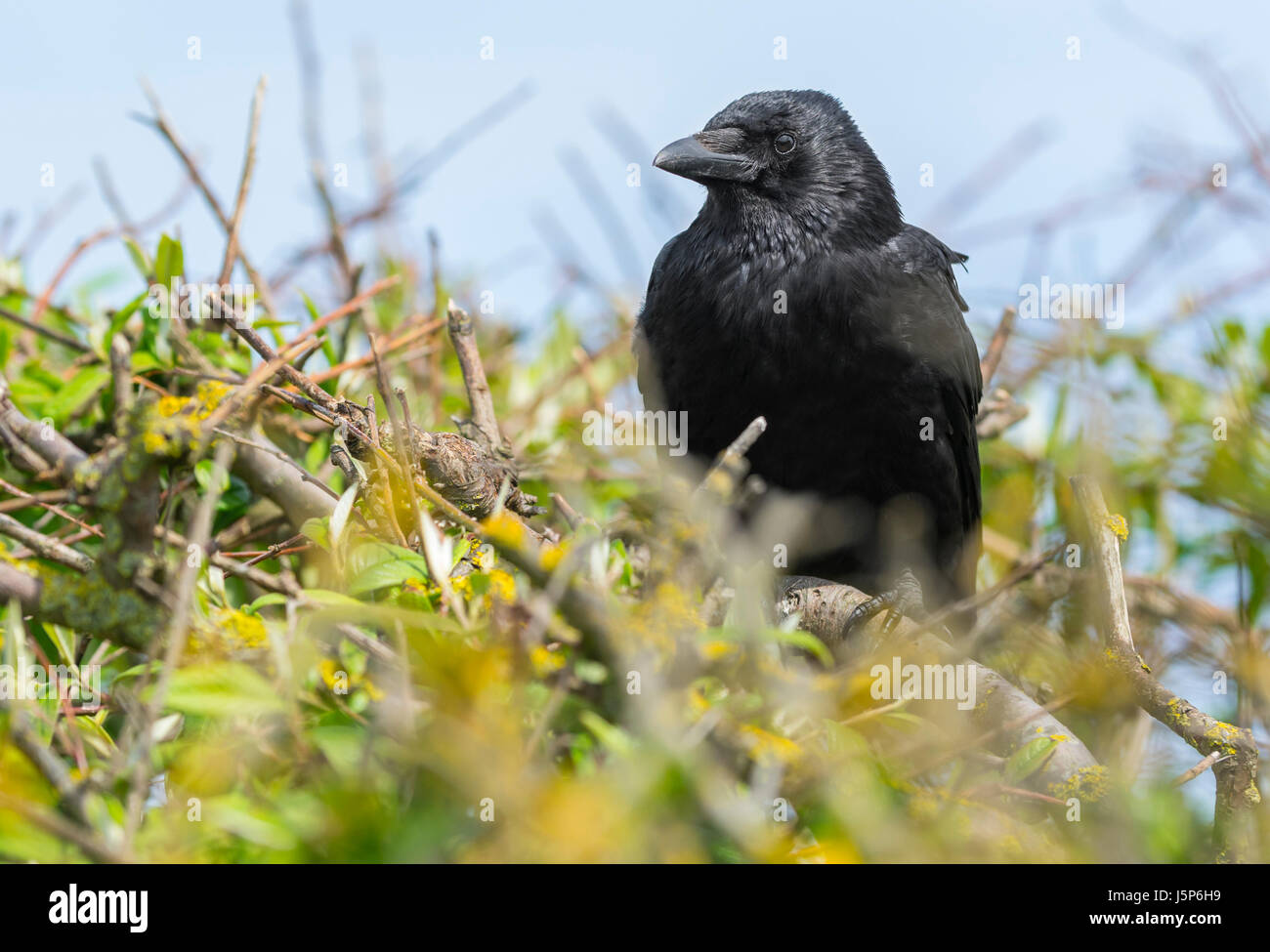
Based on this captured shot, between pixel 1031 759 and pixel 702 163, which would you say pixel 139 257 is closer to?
pixel 702 163

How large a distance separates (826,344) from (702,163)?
0.75m

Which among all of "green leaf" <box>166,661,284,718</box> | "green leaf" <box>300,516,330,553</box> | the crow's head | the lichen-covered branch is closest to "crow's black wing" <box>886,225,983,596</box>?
the crow's head

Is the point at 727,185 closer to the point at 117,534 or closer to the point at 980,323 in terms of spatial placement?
the point at 980,323

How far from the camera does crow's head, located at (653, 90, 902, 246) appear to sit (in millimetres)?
3662

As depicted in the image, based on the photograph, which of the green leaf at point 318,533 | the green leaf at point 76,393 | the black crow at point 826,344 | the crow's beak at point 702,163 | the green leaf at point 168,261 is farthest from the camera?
the crow's beak at point 702,163

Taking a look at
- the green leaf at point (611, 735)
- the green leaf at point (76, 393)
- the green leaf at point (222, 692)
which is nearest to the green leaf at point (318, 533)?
the green leaf at point (222, 692)

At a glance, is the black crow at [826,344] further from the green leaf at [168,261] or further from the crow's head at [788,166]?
the green leaf at [168,261]

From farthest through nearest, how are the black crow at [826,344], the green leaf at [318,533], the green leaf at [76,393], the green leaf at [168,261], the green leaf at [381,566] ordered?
1. the black crow at [826,344]
2. the green leaf at [168,261]
3. the green leaf at [76,393]
4. the green leaf at [318,533]
5. the green leaf at [381,566]

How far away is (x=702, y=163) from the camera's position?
12.0 feet

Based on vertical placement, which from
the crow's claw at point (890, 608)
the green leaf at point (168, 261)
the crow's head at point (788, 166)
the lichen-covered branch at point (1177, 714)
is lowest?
the crow's claw at point (890, 608)

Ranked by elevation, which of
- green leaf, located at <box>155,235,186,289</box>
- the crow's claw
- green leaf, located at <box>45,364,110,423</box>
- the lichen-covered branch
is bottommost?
the crow's claw

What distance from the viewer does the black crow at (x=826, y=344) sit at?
11.1ft

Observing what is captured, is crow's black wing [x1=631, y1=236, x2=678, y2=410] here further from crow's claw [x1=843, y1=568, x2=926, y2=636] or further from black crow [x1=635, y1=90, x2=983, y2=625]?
crow's claw [x1=843, y1=568, x2=926, y2=636]
